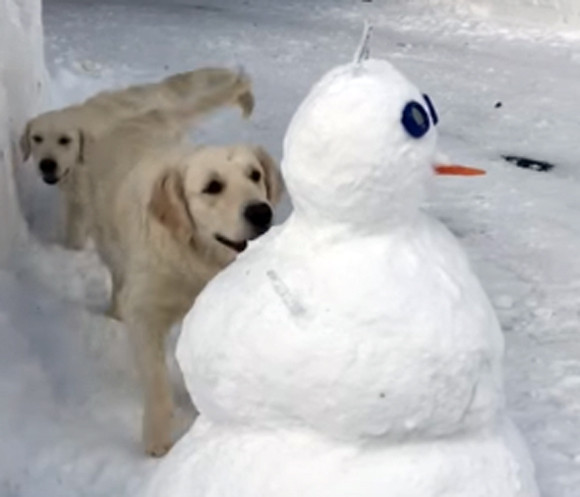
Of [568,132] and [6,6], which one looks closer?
[6,6]

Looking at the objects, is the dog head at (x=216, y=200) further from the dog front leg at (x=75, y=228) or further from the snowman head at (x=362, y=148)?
the snowman head at (x=362, y=148)

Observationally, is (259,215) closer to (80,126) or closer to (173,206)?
(173,206)

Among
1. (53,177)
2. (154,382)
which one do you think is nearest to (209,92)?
(53,177)

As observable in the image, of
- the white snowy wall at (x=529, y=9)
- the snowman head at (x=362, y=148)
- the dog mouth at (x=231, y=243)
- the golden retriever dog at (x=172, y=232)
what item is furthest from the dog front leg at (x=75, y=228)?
the white snowy wall at (x=529, y=9)

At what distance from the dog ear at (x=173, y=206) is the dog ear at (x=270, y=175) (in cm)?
22

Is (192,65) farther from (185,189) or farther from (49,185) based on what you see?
(185,189)

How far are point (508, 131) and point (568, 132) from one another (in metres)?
0.27

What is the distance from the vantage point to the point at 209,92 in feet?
13.5

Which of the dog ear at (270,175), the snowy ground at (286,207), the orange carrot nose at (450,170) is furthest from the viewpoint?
the dog ear at (270,175)

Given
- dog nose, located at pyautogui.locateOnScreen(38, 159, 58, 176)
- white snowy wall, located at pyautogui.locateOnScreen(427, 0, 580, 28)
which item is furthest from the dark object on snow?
white snowy wall, located at pyautogui.locateOnScreen(427, 0, 580, 28)

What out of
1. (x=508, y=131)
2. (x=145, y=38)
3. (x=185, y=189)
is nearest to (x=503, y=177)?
→ (x=508, y=131)

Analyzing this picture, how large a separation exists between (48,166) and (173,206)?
41.6 inches

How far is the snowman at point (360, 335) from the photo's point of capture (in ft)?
6.00

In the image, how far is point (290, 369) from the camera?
6.08 feet
